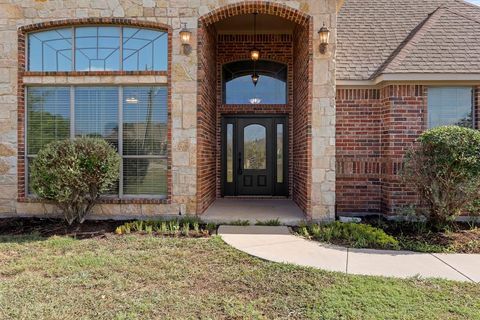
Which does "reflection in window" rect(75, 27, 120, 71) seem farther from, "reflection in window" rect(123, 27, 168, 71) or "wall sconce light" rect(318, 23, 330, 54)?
"wall sconce light" rect(318, 23, 330, 54)

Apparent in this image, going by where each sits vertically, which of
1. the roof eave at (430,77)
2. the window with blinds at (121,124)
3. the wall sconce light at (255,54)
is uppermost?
the wall sconce light at (255,54)

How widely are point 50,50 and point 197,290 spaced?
5.63 m

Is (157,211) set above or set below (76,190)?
below

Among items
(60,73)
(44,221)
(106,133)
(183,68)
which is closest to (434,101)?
(183,68)

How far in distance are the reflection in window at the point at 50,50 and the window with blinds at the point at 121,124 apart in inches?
17.3

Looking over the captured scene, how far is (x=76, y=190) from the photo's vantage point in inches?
218

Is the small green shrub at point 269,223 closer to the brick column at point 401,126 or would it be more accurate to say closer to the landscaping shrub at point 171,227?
the landscaping shrub at point 171,227

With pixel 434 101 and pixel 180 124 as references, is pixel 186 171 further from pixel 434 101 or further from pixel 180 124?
pixel 434 101

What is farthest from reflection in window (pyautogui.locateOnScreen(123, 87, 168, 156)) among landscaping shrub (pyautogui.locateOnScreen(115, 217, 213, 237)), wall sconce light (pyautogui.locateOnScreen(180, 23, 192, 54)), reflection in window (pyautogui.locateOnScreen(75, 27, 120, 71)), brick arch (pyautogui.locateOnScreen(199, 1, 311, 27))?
brick arch (pyautogui.locateOnScreen(199, 1, 311, 27))

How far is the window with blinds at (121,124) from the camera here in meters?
6.17

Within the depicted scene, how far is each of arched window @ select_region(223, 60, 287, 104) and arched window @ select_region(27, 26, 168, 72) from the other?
2.96m

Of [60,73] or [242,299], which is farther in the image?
[60,73]

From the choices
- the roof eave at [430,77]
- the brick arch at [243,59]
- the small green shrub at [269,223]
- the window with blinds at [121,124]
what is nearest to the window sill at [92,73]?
the window with blinds at [121,124]

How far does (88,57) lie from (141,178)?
8.45ft
